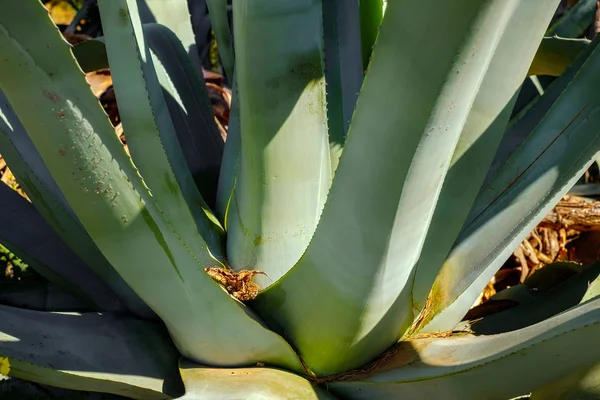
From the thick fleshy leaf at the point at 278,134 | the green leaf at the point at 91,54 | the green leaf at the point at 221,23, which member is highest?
the green leaf at the point at 91,54

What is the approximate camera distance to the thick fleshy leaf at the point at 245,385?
0.71 m

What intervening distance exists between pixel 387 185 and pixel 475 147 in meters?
0.24

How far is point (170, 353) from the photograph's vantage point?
0.83 meters

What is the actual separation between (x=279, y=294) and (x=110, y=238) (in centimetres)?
21

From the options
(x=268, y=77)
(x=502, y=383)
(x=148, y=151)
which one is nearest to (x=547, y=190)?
(x=502, y=383)

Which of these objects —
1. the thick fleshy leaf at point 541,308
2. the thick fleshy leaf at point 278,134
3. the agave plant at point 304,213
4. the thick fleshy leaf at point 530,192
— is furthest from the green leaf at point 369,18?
the thick fleshy leaf at point 541,308

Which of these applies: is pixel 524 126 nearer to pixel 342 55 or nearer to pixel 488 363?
pixel 342 55

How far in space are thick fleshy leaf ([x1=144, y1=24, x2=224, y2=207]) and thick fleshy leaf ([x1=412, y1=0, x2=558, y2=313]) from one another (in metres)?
0.38

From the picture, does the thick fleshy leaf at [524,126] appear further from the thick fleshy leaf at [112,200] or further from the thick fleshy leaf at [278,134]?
the thick fleshy leaf at [112,200]

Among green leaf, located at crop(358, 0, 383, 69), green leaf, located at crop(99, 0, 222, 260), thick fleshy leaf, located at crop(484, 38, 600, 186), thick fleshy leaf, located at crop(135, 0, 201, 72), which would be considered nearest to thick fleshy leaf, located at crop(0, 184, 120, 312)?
green leaf, located at crop(99, 0, 222, 260)

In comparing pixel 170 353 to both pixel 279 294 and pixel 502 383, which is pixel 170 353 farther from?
pixel 502 383

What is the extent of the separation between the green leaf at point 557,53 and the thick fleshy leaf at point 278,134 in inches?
18.3

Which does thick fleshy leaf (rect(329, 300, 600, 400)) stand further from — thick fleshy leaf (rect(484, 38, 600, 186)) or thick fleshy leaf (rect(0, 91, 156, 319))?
thick fleshy leaf (rect(484, 38, 600, 186))

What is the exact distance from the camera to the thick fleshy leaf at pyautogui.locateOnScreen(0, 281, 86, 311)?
0.92m
